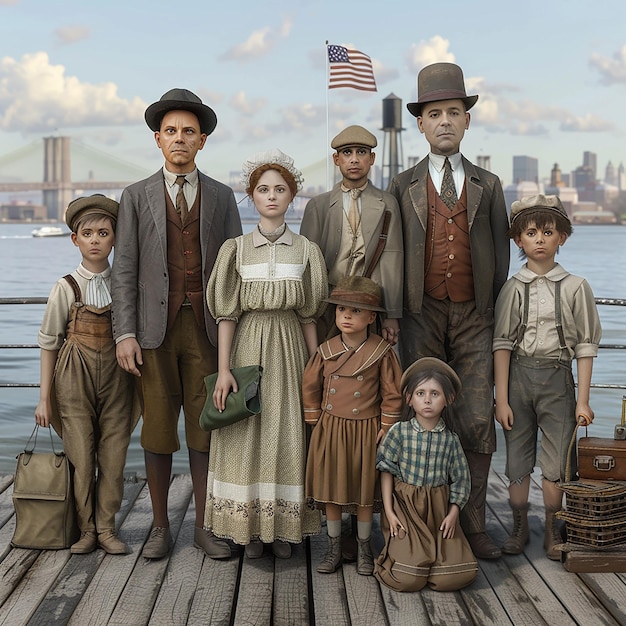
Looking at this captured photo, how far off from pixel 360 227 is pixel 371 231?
49 mm

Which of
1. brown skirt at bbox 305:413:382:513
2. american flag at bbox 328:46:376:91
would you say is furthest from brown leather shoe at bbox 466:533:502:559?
american flag at bbox 328:46:376:91

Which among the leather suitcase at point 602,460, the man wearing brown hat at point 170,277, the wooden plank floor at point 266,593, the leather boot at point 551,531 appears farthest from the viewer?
the leather boot at point 551,531

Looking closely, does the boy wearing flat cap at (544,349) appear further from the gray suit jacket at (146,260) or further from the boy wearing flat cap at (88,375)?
the boy wearing flat cap at (88,375)

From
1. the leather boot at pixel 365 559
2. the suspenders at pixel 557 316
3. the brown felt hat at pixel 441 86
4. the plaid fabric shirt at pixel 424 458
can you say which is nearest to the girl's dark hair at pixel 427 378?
the plaid fabric shirt at pixel 424 458

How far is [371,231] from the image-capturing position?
12.3ft

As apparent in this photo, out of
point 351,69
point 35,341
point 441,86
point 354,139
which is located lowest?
point 35,341

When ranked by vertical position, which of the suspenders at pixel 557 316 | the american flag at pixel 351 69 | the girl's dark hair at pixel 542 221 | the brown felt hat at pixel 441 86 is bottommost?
the suspenders at pixel 557 316

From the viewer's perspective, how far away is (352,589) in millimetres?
3465

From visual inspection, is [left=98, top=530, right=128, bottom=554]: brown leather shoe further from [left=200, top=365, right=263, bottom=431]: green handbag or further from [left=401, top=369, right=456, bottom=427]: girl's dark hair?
[left=401, top=369, right=456, bottom=427]: girl's dark hair

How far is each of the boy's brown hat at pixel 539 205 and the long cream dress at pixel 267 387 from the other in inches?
34.2

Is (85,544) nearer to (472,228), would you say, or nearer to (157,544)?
(157,544)

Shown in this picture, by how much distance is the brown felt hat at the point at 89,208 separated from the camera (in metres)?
3.76

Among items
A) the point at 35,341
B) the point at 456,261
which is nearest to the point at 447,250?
the point at 456,261

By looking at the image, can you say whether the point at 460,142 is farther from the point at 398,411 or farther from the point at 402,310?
the point at 398,411
